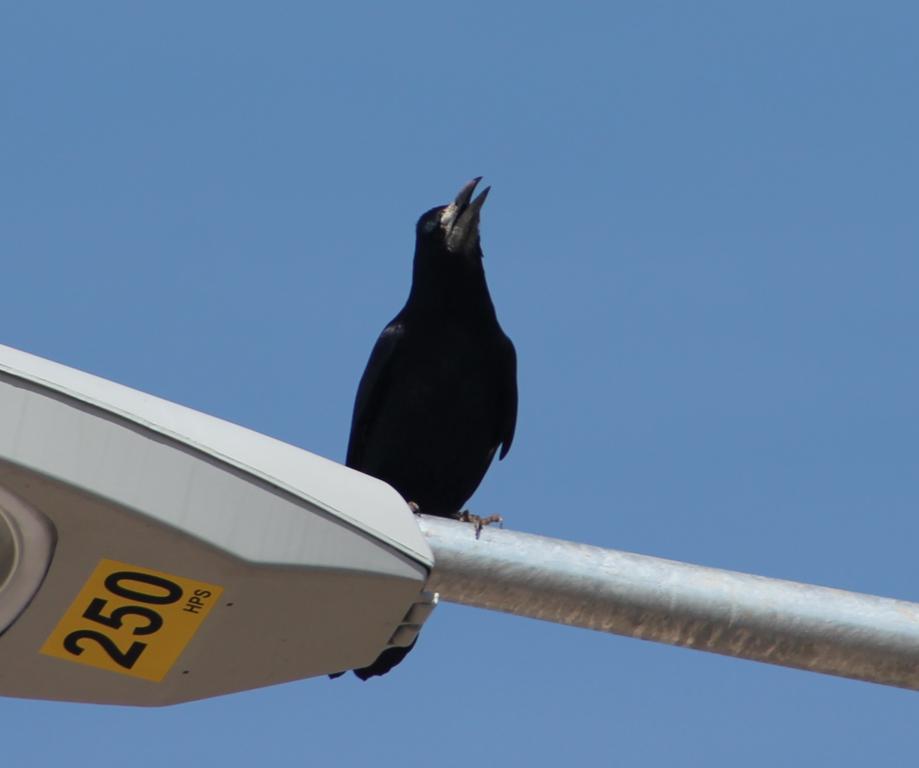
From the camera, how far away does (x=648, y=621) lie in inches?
86.4

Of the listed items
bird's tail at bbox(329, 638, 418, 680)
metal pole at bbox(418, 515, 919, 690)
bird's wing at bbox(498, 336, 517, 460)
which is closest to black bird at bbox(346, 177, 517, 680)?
bird's wing at bbox(498, 336, 517, 460)

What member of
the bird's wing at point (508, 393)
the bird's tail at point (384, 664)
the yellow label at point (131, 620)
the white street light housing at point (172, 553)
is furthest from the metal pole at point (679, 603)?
the bird's wing at point (508, 393)

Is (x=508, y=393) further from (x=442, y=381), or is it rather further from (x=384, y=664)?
(x=384, y=664)

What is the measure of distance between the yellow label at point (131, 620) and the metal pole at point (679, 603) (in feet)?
1.22

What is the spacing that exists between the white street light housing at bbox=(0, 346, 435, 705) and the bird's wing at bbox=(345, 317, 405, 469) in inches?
173

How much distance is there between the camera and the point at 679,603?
218cm

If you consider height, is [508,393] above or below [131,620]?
above

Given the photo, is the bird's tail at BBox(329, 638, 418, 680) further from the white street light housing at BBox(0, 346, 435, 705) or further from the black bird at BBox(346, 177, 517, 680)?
the white street light housing at BBox(0, 346, 435, 705)

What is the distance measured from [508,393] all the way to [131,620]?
183 inches

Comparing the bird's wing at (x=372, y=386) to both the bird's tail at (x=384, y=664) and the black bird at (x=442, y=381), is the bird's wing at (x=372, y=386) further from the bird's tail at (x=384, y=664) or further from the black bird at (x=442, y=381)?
the bird's tail at (x=384, y=664)

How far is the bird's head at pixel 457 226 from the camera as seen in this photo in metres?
6.55

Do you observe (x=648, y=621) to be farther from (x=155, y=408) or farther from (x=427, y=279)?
(x=427, y=279)

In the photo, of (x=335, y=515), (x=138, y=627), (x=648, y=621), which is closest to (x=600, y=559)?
(x=648, y=621)

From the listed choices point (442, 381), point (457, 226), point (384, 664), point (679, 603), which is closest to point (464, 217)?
point (457, 226)
